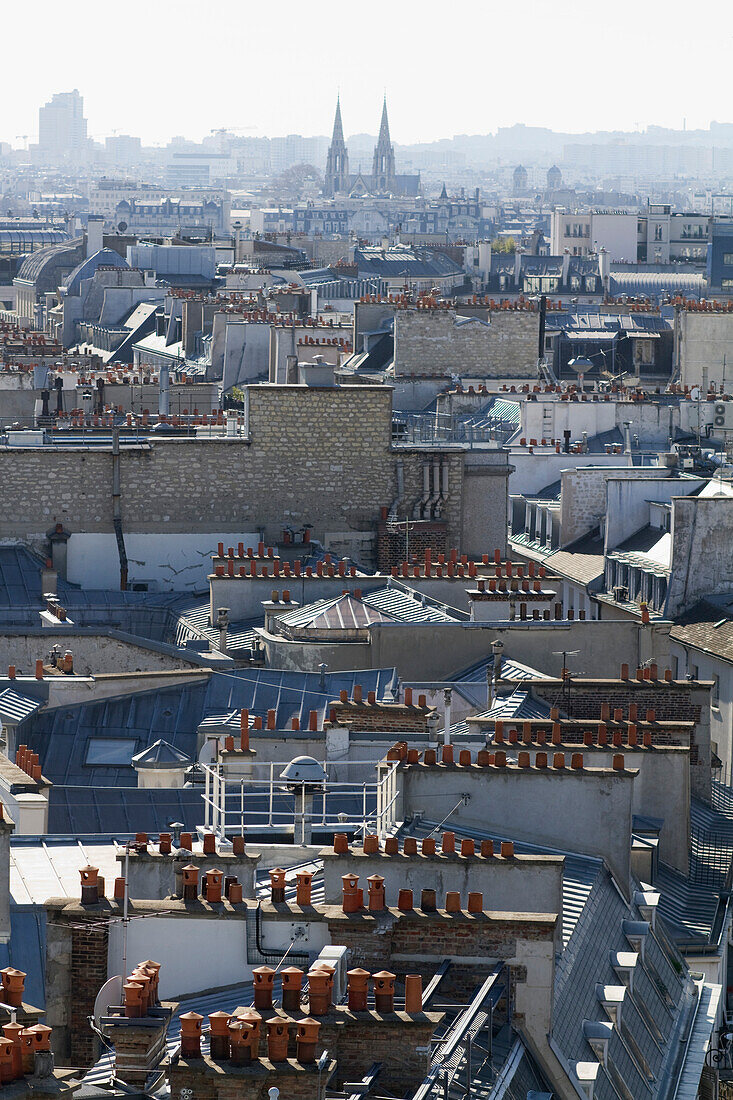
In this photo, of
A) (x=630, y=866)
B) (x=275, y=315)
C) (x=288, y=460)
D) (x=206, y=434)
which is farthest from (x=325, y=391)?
(x=275, y=315)

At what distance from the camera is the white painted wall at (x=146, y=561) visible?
42.8 meters

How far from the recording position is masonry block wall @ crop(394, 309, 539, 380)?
6806 centimetres

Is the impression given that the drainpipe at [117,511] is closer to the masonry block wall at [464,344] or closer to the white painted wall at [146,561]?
the white painted wall at [146,561]

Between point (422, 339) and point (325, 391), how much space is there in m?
24.4

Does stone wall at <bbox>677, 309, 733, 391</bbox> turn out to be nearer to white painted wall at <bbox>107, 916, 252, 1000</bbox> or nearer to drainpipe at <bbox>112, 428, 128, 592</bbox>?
drainpipe at <bbox>112, 428, 128, 592</bbox>

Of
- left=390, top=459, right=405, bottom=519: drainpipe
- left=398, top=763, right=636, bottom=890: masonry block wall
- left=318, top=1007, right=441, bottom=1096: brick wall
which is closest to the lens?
left=318, top=1007, right=441, bottom=1096: brick wall

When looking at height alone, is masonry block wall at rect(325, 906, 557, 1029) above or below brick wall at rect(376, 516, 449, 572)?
above

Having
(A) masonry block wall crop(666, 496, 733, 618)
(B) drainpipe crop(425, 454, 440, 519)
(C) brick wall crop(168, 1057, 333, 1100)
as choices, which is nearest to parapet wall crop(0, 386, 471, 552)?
(B) drainpipe crop(425, 454, 440, 519)

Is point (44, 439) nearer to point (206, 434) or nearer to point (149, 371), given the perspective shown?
point (206, 434)

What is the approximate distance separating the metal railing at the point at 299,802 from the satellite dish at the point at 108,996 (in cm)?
443

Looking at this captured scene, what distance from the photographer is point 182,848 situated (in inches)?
718

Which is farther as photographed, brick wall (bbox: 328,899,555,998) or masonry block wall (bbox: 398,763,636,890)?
masonry block wall (bbox: 398,763,636,890)

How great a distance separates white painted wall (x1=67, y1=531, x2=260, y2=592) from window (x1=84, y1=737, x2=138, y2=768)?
1276 cm

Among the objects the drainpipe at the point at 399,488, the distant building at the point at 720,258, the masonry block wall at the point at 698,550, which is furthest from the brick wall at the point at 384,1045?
the distant building at the point at 720,258
